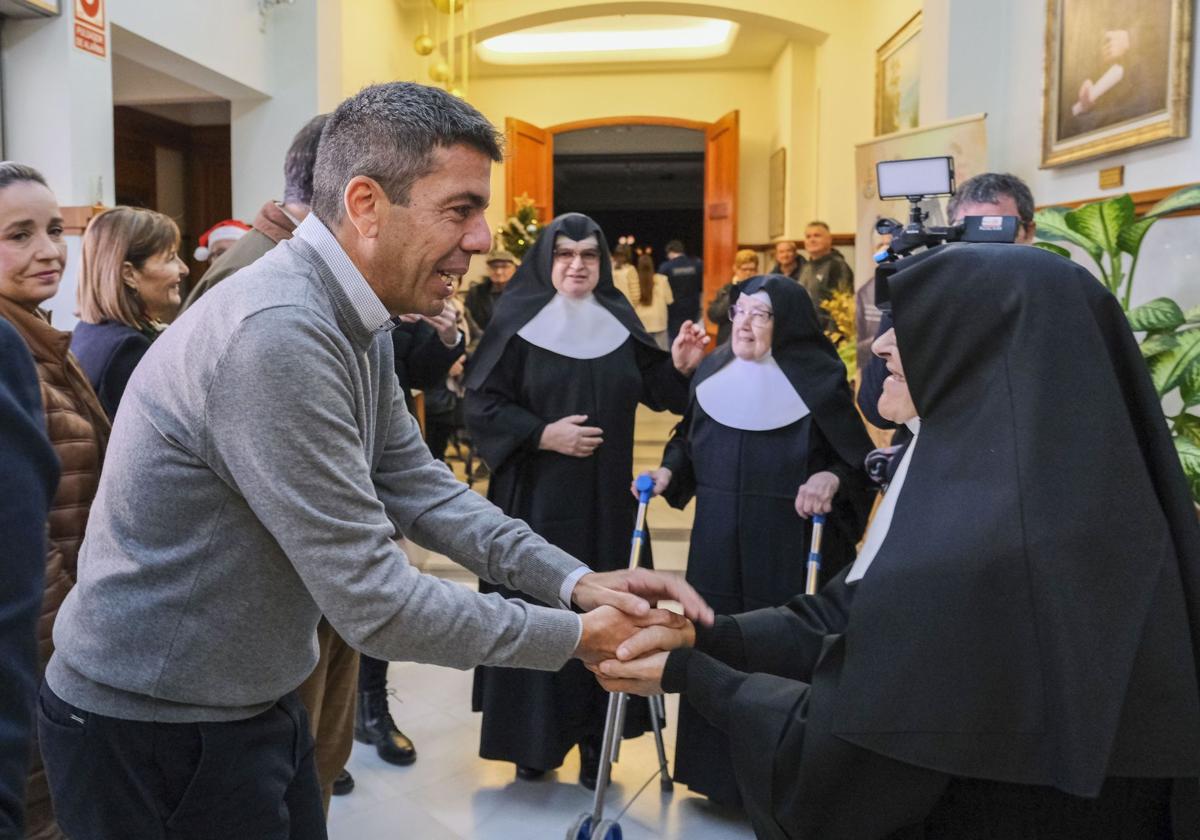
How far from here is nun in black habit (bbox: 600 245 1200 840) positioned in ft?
4.15

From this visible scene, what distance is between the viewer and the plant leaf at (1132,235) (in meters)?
3.52

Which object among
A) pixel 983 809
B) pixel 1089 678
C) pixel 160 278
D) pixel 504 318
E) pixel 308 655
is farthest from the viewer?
pixel 504 318

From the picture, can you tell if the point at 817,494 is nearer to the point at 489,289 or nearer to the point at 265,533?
the point at 265,533

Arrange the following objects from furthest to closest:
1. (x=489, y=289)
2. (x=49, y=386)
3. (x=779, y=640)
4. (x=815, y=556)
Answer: (x=489, y=289)
(x=815, y=556)
(x=49, y=386)
(x=779, y=640)

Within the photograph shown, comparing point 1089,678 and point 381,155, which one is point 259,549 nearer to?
point 381,155

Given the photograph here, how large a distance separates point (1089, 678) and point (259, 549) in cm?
105

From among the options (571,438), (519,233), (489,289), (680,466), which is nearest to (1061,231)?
(680,466)

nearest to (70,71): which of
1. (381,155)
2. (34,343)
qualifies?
(34,343)

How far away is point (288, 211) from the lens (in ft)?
8.38

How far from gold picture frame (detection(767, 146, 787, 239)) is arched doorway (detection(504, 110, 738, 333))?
1.56 feet

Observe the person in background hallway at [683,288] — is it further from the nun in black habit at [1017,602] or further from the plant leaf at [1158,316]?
the nun in black habit at [1017,602]

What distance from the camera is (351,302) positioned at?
145 centimetres

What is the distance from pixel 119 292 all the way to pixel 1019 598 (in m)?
2.29

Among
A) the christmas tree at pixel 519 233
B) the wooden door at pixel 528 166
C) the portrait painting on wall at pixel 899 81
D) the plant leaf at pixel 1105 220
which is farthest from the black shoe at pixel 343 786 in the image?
the wooden door at pixel 528 166
